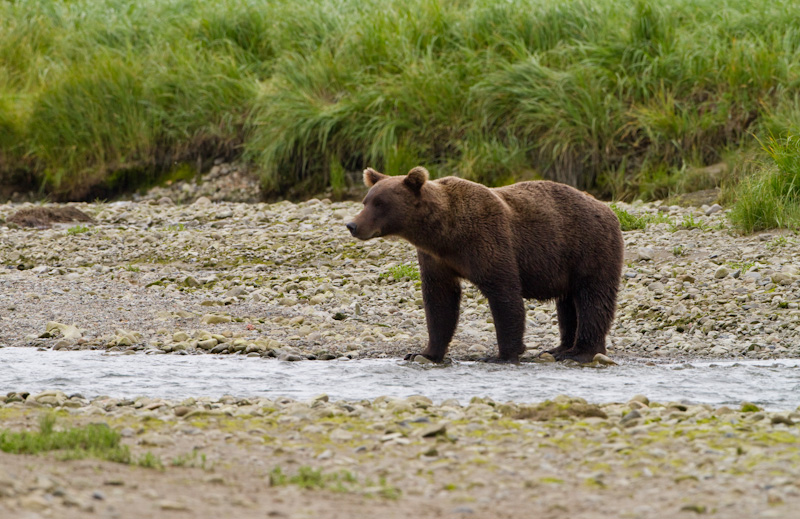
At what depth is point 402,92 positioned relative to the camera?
44.2ft

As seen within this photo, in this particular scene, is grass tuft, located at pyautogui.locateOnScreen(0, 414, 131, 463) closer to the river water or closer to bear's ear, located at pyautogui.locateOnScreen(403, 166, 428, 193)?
the river water

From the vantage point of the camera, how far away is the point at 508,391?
226 inches

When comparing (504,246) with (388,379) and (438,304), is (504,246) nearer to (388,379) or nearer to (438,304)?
(438,304)

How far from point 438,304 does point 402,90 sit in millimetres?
7196

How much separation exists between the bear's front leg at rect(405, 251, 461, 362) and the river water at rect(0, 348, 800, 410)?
7.0 inches

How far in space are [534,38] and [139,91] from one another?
19.3 feet

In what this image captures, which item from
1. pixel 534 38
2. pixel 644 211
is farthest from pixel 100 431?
pixel 534 38

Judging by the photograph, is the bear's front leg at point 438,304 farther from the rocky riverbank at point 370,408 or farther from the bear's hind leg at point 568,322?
the bear's hind leg at point 568,322

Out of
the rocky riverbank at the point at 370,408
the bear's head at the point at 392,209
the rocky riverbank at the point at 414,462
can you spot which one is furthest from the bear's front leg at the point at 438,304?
the rocky riverbank at the point at 414,462

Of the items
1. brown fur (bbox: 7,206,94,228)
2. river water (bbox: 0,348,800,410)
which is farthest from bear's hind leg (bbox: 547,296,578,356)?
brown fur (bbox: 7,206,94,228)

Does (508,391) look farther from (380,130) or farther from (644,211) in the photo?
(380,130)

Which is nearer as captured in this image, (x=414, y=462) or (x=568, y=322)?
(x=414, y=462)

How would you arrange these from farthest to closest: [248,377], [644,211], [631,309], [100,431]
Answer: [644,211] → [631,309] → [248,377] → [100,431]

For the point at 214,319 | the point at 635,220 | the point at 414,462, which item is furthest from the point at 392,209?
the point at 635,220
